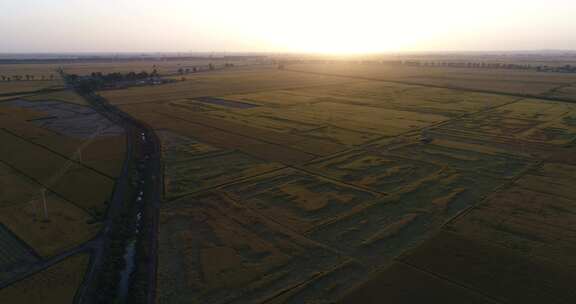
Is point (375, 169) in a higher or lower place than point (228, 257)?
higher

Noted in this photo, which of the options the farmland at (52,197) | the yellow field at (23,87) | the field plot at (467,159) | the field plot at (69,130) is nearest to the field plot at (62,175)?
the farmland at (52,197)

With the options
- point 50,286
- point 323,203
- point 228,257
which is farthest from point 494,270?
point 50,286

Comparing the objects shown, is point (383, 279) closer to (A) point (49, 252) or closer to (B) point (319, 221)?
(B) point (319, 221)

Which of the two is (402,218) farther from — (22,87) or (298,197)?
(22,87)

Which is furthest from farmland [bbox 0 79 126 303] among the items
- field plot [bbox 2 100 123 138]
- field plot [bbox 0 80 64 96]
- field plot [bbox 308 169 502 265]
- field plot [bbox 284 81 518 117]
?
field plot [bbox 284 81 518 117]

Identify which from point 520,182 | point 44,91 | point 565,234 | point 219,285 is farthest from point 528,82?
point 44,91

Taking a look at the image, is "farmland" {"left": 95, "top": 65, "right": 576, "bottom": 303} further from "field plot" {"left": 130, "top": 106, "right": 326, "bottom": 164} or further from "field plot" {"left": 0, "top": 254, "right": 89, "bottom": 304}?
"field plot" {"left": 0, "top": 254, "right": 89, "bottom": 304}

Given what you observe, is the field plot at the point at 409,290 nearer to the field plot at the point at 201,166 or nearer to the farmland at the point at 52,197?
the farmland at the point at 52,197
